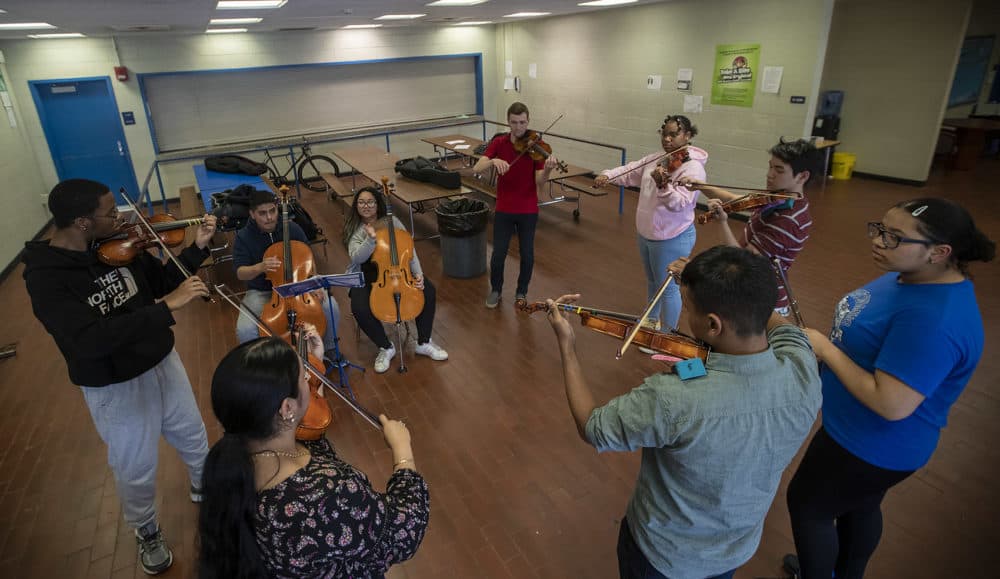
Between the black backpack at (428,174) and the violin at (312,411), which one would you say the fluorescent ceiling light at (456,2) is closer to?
the black backpack at (428,174)

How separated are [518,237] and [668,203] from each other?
1424 millimetres

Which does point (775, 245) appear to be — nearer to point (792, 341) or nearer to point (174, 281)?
point (792, 341)

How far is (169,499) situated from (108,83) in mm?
7754

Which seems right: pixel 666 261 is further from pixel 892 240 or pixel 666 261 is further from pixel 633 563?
pixel 633 563

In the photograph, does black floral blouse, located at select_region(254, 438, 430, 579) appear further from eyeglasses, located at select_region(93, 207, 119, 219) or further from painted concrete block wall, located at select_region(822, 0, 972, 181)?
painted concrete block wall, located at select_region(822, 0, 972, 181)

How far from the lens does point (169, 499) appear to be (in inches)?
110

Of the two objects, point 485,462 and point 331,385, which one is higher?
point 331,385

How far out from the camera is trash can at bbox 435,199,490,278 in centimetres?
510

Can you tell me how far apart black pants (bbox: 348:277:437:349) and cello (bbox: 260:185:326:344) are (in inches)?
17.7

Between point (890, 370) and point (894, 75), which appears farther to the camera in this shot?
point (894, 75)

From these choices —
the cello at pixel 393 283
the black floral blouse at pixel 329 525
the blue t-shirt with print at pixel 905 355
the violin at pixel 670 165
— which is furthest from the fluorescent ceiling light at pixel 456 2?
the black floral blouse at pixel 329 525

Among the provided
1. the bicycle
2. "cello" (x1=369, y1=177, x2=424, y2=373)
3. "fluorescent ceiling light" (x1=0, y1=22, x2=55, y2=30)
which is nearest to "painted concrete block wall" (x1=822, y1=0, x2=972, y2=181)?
"cello" (x1=369, y1=177, x2=424, y2=373)

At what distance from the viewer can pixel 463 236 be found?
5191 mm

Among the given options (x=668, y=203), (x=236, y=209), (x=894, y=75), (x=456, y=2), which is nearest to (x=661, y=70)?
(x=456, y=2)
